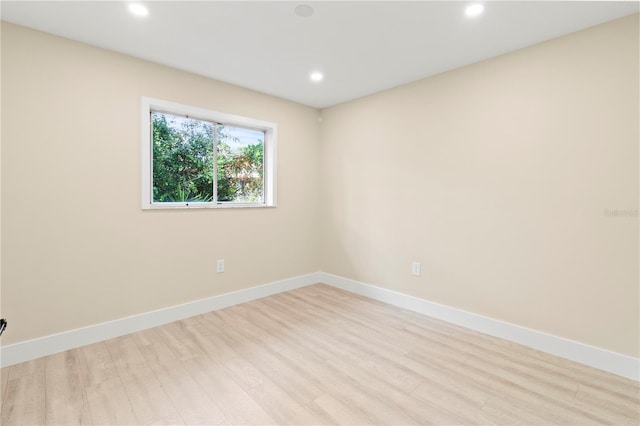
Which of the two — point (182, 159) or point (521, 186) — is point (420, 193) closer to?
point (521, 186)

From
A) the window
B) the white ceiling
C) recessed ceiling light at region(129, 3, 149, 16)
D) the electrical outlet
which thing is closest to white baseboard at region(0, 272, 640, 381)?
the electrical outlet

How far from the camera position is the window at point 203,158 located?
277 cm

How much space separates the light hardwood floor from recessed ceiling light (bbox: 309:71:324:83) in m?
2.45

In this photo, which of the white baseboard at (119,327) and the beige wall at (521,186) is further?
the white baseboard at (119,327)

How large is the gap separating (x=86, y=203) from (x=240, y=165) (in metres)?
1.54

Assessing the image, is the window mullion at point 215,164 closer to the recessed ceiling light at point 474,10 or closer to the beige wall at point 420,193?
the beige wall at point 420,193

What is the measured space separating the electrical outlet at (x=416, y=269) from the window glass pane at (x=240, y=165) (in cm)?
197

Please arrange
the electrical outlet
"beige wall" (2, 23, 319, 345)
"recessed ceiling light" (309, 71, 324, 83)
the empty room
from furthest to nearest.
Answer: the electrical outlet → "recessed ceiling light" (309, 71, 324, 83) → "beige wall" (2, 23, 319, 345) → the empty room

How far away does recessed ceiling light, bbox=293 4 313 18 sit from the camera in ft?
6.12

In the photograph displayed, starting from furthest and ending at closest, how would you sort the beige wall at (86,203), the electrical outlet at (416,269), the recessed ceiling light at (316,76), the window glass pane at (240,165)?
the window glass pane at (240,165) → the electrical outlet at (416,269) → the recessed ceiling light at (316,76) → the beige wall at (86,203)

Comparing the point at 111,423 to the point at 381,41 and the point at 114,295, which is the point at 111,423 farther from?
the point at 381,41

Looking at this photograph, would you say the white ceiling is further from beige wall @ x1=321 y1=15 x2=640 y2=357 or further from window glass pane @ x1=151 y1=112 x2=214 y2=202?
window glass pane @ x1=151 y1=112 x2=214 y2=202

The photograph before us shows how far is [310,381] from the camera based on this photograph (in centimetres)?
192

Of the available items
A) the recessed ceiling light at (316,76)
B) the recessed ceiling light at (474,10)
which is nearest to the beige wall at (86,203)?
the recessed ceiling light at (316,76)
